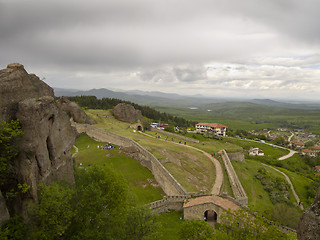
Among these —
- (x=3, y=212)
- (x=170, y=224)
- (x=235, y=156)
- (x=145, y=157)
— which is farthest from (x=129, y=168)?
(x=235, y=156)

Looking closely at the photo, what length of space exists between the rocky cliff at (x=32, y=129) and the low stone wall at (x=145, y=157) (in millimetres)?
17748

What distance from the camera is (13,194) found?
44.0 ft

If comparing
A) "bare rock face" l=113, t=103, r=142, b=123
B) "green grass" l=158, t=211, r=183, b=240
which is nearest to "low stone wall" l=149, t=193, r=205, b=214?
"green grass" l=158, t=211, r=183, b=240

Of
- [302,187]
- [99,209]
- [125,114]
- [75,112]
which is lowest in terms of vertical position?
[302,187]

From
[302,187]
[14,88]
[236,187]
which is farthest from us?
[302,187]

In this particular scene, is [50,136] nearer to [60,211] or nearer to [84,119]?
[60,211]

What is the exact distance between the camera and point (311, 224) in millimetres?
9258

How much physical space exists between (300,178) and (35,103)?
252 feet

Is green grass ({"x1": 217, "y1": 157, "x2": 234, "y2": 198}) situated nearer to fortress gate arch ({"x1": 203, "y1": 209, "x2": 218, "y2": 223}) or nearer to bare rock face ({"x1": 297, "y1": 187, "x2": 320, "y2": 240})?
fortress gate arch ({"x1": 203, "y1": 209, "x2": 218, "y2": 223})

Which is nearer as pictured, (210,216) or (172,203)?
(210,216)

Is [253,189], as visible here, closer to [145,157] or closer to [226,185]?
[226,185]

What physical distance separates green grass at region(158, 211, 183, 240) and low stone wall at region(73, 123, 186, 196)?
347cm

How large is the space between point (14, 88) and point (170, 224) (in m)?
23.5

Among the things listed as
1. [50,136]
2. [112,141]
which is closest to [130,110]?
[112,141]
